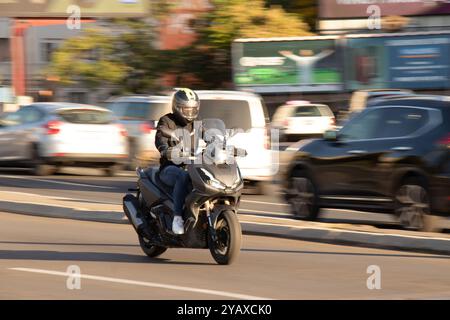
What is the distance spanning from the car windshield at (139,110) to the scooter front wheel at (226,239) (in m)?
13.6

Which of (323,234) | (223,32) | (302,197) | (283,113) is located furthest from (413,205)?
(223,32)

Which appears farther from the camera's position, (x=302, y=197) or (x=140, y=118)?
(x=140, y=118)

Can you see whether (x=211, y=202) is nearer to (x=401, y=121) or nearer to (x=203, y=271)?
(x=203, y=271)

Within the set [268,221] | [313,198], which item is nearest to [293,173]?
[313,198]

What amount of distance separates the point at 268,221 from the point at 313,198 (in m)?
1.46

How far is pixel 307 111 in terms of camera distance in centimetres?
4397

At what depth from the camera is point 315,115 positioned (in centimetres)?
4350

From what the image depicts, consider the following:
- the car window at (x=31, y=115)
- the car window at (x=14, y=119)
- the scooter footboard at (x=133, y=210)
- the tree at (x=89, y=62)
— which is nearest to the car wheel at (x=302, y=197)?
the scooter footboard at (x=133, y=210)

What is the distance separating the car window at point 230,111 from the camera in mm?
20984

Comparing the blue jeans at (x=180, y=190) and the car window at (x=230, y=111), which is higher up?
the blue jeans at (x=180, y=190)

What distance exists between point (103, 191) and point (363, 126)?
7.32m

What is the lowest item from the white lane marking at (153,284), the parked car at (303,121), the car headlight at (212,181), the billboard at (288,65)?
the parked car at (303,121)

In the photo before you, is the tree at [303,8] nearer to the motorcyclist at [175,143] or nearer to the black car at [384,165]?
the black car at [384,165]

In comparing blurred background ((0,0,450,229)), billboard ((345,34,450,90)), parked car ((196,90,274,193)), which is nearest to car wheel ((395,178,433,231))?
parked car ((196,90,274,193))
